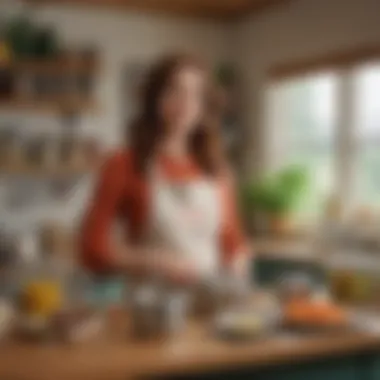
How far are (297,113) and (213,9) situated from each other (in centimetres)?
57

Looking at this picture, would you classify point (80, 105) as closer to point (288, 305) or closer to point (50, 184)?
point (50, 184)

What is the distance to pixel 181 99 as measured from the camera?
68.3 inches

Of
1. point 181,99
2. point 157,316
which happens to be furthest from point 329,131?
point 157,316

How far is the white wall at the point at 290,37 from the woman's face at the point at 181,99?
1.62 m

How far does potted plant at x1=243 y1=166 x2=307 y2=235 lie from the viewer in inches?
139

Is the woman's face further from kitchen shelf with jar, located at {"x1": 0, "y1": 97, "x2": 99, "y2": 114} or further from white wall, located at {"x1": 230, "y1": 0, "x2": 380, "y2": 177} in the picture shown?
kitchen shelf with jar, located at {"x1": 0, "y1": 97, "x2": 99, "y2": 114}

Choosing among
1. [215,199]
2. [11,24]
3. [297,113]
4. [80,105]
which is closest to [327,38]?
[297,113]

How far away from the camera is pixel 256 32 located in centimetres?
384

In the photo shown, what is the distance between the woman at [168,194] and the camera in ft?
5.73

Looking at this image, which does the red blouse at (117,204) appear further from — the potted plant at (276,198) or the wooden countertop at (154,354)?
the potted plant at (276,198)

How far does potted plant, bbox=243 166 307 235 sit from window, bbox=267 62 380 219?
2.7 inches

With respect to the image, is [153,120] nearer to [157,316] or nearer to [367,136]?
[157,316]

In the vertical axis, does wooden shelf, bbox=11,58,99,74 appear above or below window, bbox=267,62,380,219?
above

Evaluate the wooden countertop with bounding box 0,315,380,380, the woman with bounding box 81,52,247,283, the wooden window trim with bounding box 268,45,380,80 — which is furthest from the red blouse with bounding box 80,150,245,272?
the wooden window trim with bounding box 268,45,380,80
